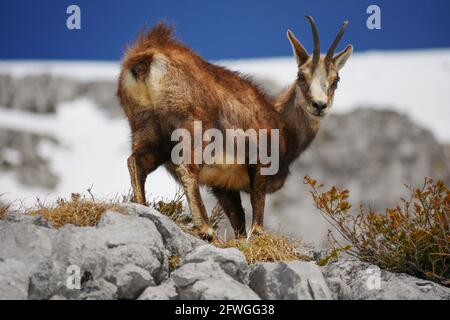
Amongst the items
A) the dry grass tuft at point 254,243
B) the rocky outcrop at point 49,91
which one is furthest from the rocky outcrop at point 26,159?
the dry grass tuft at point 254,243

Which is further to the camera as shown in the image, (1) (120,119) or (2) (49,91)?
(2) (49,91)

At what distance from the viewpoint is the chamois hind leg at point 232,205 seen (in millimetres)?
10953

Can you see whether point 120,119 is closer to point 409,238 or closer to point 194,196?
point 194,196

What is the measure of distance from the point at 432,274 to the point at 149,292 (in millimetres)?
3351

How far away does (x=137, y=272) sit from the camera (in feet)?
23.9

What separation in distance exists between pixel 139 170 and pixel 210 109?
1.21 meters

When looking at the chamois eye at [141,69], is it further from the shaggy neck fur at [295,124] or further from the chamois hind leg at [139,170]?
the shaggy neck fur at [295,124]

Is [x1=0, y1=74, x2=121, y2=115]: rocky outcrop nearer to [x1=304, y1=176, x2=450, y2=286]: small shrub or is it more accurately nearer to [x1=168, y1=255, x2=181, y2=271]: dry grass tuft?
[x1=304, y1=176, x2=450, y2=286]: small shrub

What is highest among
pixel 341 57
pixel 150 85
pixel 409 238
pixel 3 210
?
pixel 341 57

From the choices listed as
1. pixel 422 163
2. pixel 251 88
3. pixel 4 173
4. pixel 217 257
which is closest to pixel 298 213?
pixel 422 163

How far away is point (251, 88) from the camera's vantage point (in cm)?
1091

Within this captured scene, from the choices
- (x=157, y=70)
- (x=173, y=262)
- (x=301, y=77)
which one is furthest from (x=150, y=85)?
(x=301, y=77)

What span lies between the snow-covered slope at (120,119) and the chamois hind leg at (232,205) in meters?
22.8
